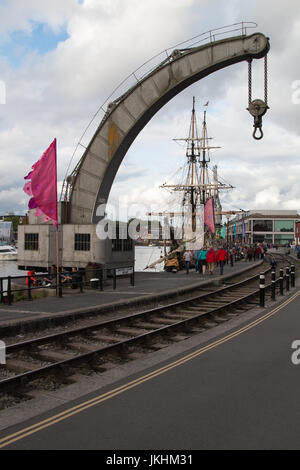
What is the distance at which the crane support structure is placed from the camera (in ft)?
61.2

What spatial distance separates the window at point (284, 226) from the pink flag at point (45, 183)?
12685cm

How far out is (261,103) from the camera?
689 inches

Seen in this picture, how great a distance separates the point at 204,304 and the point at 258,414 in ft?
33.1

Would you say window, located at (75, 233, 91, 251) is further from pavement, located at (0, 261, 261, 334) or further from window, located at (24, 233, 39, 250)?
window, located at (24, 233, 39, 250)

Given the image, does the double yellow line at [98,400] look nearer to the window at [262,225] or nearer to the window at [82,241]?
the window at [82,241]

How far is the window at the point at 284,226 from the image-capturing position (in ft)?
435

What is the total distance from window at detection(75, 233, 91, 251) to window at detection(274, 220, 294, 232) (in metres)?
123

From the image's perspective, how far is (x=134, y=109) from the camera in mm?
19953

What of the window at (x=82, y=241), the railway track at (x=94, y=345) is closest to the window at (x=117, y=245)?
the window at (x=82, y=241)

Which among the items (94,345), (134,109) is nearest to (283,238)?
(134,109)

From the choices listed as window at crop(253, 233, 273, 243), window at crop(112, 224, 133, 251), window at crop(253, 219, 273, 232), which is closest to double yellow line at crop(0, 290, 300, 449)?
window at crop(112, 224, 133, 251)

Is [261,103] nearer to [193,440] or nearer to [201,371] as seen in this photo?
[201,371]

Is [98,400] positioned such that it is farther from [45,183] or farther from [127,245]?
[127,245]
